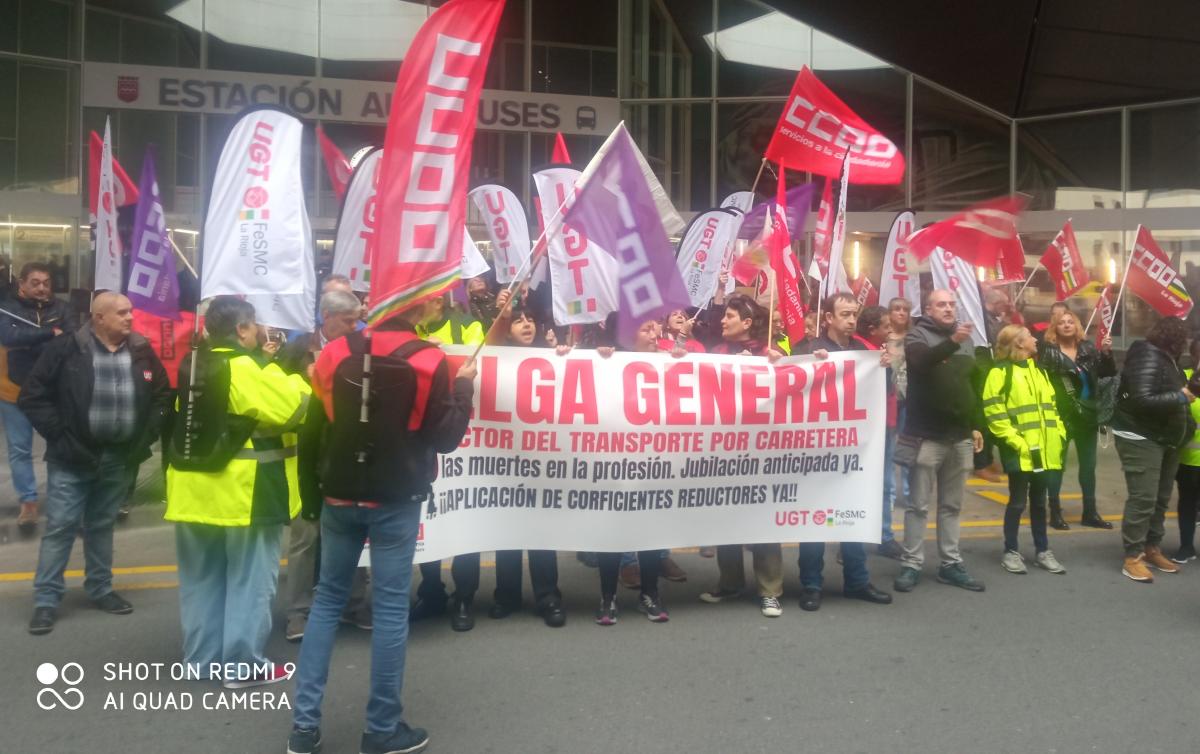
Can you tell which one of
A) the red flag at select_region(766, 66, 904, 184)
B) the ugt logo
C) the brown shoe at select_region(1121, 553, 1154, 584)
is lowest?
the ugt logo

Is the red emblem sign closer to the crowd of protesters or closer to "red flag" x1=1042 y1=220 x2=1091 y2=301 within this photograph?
the crowd of protesters

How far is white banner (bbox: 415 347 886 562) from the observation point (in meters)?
5.38

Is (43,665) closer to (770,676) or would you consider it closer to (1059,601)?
(770,676)

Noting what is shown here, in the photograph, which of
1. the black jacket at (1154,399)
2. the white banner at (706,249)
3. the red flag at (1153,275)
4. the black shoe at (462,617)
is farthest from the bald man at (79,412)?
the red flag at (1153,275)

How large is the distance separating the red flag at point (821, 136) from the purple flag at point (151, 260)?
14.2 ft

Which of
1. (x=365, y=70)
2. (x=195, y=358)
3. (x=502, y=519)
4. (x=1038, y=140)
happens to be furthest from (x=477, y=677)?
(x=1038, y=140)

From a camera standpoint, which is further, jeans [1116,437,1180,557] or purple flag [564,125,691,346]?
jeans [1116,437,1180,557]

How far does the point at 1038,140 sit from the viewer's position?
61.2ft

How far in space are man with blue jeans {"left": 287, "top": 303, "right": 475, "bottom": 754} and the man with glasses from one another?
3.47 m

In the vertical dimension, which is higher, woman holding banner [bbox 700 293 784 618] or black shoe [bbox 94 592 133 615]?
woman holding banner [bbox 700 293 784 618]

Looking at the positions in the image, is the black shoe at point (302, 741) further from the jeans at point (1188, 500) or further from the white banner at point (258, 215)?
A: the jeans at point (1188, 500)

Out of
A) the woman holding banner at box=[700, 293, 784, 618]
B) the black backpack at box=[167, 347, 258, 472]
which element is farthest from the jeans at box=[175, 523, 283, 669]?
the woman holding banner at box=[700, 293, 784, 618]

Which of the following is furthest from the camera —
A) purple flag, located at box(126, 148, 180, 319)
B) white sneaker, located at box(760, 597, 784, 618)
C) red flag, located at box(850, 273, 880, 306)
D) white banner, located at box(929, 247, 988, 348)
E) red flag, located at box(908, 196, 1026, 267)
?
red flag, located at box(850, 273, 880, 306)

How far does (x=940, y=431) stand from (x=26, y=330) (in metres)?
6.69
